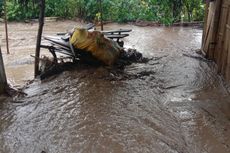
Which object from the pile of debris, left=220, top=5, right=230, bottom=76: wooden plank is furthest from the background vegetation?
left=220, top=5, right=230, bottom=76: wooden plank

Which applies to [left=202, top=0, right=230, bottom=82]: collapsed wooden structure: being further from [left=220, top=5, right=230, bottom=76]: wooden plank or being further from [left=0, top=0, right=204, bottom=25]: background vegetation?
[left=0, top=0, right=204, bottom=25]: background vegetation

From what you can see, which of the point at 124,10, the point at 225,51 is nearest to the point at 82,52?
the point at 225,51

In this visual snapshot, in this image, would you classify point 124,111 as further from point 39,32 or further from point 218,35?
point 218,35

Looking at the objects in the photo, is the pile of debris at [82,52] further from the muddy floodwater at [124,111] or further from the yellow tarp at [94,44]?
the muddy floodwater at [124,111]

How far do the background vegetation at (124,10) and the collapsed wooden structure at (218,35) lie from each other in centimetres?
540

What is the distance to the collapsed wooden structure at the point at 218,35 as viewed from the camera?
7504 millimetres

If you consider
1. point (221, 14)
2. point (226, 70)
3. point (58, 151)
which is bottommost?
point (58, 151)

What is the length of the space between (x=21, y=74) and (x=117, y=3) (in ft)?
27.6

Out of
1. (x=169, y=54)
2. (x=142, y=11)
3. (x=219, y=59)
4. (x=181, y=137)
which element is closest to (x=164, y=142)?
(x=181, y=137)

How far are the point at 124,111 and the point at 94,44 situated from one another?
99.0 inches

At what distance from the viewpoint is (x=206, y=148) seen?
4.58m

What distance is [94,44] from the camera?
25.5ft

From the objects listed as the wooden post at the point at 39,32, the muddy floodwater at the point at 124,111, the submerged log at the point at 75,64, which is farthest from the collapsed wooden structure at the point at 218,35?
the wooden post at the point at 39,32

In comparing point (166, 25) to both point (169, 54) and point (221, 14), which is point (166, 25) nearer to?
point (169, 54)
